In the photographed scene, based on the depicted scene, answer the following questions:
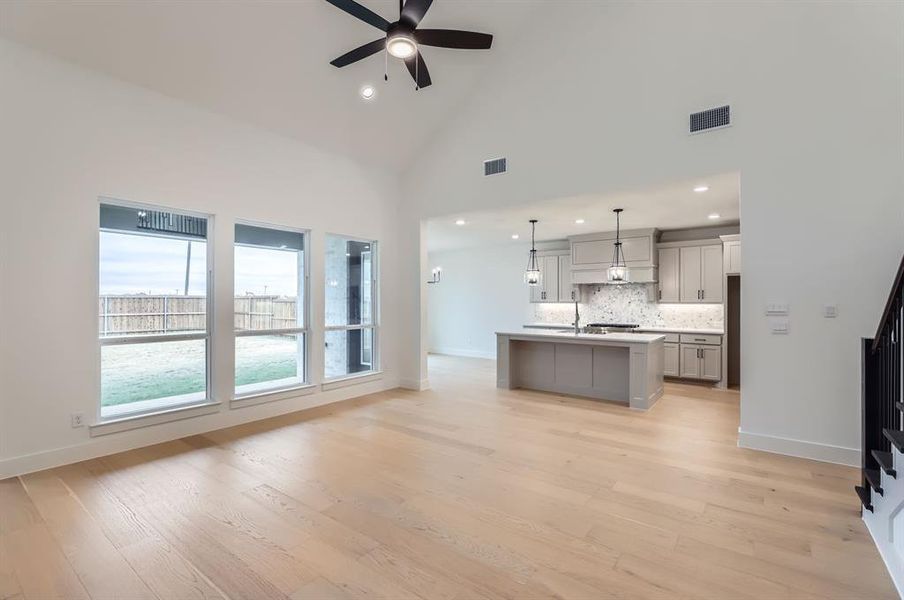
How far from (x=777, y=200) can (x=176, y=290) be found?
6050 mm

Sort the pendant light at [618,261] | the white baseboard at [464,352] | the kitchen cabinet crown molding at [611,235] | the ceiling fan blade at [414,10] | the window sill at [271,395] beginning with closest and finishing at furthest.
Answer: the ceiling fan blade at [414,10], the window sill at [271,395], the pendant light at [618,261], the kitchen cabinet crown molding at [611,235], the white baseboard at [464,352]

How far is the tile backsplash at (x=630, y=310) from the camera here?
7.54m

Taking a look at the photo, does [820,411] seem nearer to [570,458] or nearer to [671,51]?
[570,458]

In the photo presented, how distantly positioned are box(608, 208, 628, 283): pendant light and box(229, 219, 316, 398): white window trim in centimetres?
446

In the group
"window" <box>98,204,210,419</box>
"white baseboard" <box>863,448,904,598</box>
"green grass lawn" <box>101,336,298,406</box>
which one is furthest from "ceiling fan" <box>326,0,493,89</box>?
"white baseboard" <box>863,448,904,598</box>

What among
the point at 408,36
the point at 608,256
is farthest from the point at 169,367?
the point at 608,256

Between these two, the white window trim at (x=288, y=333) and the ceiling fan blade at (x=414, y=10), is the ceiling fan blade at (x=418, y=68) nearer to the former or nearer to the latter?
the ceiling fan blade at (x=414, y=10)

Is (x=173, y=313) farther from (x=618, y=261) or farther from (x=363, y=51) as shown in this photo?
(x=618, y=261)

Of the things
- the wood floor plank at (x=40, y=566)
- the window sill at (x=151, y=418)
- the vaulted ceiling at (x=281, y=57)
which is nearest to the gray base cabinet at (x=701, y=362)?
the vaulted ceiling at (x=281, y=57)

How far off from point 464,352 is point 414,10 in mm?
8748

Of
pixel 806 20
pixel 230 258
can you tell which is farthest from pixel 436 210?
pixel 806 20

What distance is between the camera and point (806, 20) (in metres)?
3.64

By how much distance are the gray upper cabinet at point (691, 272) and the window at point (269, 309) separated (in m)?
6.30

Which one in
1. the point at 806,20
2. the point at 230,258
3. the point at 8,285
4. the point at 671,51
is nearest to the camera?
the point at 8,285
